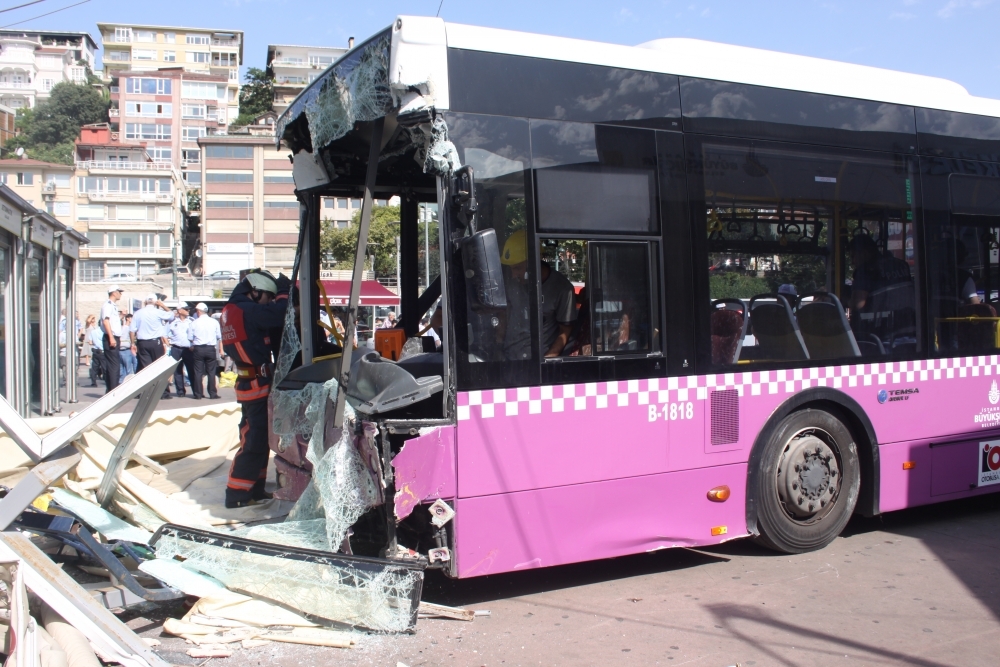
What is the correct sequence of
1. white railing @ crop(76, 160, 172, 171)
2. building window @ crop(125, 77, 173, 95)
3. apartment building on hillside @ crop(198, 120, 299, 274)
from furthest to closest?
building window @ crop(125, 77, 173, 95), white railing @ crop(76, 160, 172, 171), apartment building on hillside @ crop(198, 120, 299, 274)

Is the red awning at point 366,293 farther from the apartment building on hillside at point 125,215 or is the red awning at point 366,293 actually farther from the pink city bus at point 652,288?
the apartment building on hillside at point 125,215

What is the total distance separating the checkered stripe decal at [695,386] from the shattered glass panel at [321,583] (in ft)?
3.19

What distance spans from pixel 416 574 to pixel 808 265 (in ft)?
11.5

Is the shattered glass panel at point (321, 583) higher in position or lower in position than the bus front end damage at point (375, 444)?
lower

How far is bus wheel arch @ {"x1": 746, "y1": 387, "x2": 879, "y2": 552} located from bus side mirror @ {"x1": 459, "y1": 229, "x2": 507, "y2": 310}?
7.62 ft

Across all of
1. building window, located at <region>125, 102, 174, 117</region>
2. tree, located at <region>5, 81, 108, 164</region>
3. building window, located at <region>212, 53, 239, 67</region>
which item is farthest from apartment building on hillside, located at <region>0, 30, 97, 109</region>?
building window, located at <region>125, 102, 174, 117</region>

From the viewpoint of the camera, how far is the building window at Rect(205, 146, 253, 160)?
7569 centimetres

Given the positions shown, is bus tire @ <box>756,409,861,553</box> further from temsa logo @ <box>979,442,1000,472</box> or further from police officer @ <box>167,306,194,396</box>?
police officer @ <box>167,306,194,396</box>

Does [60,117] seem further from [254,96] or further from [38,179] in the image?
[38,179]

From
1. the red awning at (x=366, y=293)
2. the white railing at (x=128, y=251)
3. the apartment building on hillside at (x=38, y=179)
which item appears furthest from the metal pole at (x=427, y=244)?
the white railing at (x=128, y=251)

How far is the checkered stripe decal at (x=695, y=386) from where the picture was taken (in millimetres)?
4793

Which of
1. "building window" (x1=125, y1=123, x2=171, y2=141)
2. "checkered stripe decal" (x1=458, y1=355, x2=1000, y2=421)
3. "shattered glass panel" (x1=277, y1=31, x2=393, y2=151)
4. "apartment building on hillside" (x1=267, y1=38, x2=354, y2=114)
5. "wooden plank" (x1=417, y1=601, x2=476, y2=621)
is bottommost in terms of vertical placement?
"wooden plank" (x1=417, y1=601, x2=476, y2=621)

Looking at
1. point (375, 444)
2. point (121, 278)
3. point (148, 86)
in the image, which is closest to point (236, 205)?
point (121, 278)

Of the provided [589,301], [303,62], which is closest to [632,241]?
[589,301]
